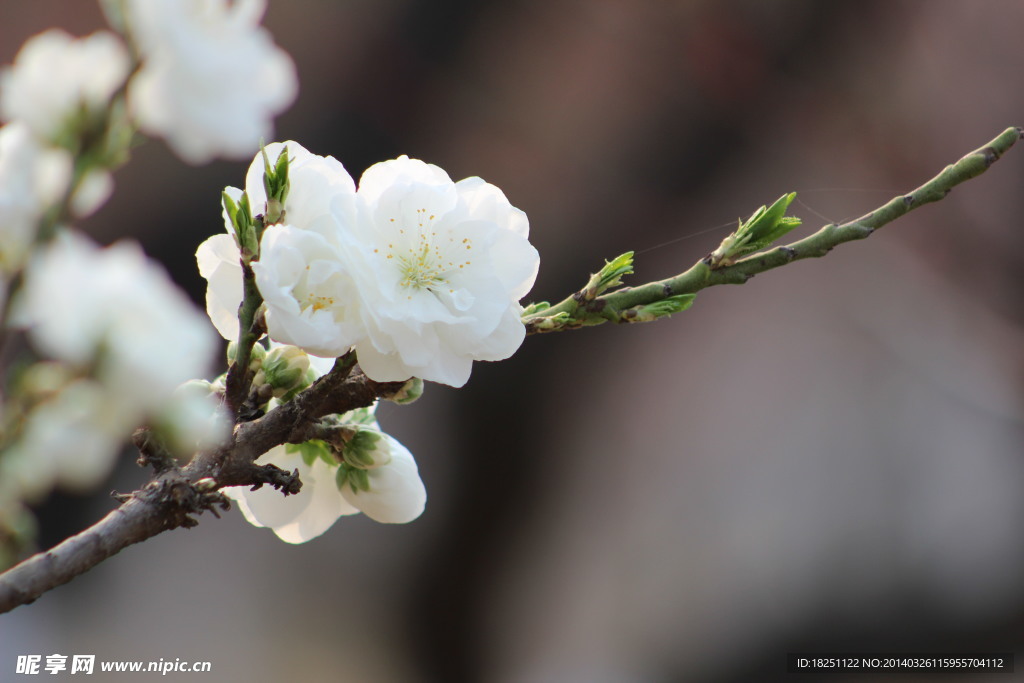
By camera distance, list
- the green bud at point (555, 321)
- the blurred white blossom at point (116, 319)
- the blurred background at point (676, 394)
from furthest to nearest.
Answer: the blurred background at point (676, 394)
the green bud at point (555, 321)
the blurred white blossom at point (116, 319)

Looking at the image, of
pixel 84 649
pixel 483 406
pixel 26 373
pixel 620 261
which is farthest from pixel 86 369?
pixel 84 649

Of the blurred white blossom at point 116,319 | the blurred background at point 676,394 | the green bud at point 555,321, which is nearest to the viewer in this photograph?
the blurred white blossom at point 116,319

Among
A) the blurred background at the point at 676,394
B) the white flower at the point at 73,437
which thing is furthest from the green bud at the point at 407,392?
the blurred background at the point at 676,394

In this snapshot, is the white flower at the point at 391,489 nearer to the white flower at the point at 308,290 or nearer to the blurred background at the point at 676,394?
the white flower at the point at 308,290

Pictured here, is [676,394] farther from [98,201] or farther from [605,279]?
[98,201]

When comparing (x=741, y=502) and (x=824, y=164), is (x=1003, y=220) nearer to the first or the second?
(x=824, y=164)

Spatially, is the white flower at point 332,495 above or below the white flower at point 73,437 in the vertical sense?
above

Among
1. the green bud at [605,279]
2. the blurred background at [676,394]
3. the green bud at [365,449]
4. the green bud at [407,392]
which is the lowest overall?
the green bud at [365,449]
